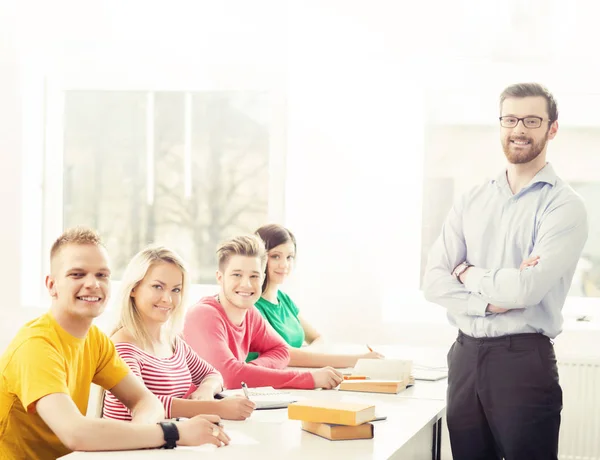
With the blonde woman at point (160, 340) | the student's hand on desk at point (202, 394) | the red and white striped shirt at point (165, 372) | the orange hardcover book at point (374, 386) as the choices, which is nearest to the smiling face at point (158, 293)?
the blonde woman at point (160, 340)

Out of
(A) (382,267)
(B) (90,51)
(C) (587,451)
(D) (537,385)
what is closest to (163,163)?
(B) (90,51)

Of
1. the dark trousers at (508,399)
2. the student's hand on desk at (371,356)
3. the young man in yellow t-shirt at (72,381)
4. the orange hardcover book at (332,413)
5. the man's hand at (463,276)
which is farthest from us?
the student's hand on desk at (371,356)

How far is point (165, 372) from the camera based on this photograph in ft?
8.62

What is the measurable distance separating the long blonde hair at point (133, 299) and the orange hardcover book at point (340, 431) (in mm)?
638

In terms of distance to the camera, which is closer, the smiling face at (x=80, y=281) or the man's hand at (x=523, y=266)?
the smiling face at (x=80, y=281)

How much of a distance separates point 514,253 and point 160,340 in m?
1.12

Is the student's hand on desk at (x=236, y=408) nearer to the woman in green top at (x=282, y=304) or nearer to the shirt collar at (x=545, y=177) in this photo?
the shirt collar at (x=545, y=177)

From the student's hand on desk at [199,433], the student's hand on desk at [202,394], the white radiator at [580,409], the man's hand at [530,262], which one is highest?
the man's hand at [530,262]

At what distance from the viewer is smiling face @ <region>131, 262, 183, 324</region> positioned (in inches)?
103

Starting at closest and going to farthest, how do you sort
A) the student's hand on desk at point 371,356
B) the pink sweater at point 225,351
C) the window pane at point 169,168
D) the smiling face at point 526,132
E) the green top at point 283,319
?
the smiling face at point 526,132 → the pink sweater at point 225,351 → the student's hand on desk at point 371,356 → the green top at point 283,319 → the window pane at point 169,168

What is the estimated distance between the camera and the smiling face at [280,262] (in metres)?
3.81

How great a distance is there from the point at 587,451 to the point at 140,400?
2.81 meters

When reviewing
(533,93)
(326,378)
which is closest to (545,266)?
(533,93)

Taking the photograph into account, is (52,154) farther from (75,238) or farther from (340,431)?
(340,431)
